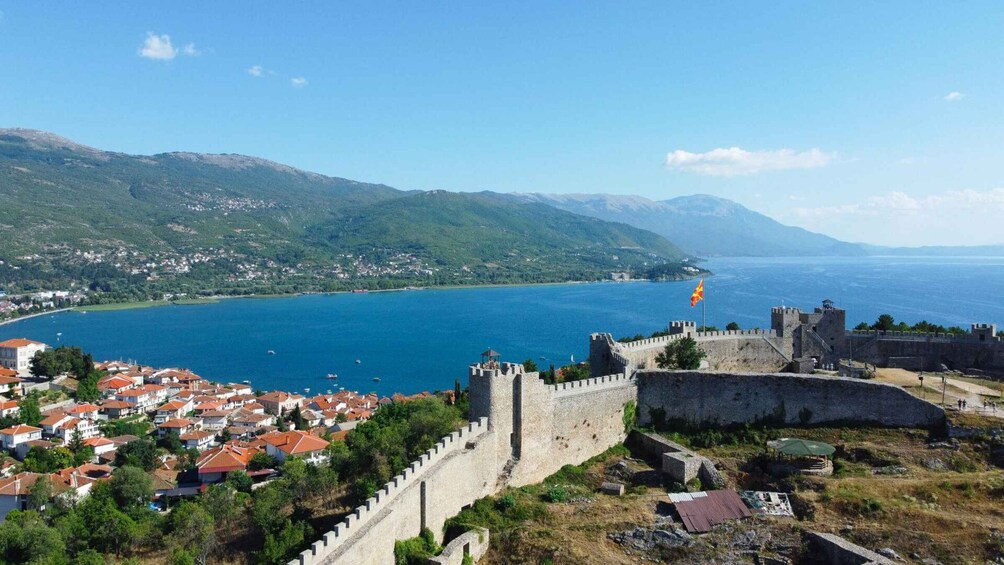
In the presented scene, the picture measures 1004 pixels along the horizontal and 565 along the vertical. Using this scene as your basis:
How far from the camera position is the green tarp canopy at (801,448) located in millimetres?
21844

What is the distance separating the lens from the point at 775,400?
25.7 m

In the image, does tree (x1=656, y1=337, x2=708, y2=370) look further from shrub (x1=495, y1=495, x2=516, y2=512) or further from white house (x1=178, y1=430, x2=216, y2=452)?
white house (x1=178, y1=430, x2=216, y2=452)

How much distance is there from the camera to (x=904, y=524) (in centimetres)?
1855

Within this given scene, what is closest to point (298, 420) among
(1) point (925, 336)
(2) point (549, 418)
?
(2) point (549, 418)

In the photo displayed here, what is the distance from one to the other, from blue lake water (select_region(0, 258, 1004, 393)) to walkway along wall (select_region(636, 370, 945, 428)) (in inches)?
2155

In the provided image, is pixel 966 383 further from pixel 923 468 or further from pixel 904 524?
pixel 904 524

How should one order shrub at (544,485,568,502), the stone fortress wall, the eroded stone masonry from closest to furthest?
1. the eroded stone masonry
2. shrub at (544,485,568,502)
3. the stone fortress wall

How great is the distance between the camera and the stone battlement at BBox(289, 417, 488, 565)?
A: 15609mm

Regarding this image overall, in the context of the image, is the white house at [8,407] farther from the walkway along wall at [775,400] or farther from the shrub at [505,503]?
the walkway along wall at [775,400]

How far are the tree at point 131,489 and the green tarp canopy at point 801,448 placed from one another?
30472 millimetres

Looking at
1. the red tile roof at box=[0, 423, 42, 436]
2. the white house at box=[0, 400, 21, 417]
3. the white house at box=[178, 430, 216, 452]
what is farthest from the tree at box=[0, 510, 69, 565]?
the white house at box=[0, 400, 21, 417]

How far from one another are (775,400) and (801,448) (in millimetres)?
3718

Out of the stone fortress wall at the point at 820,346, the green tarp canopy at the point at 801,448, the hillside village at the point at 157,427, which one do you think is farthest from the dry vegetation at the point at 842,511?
the hillside village at the point at 157,427

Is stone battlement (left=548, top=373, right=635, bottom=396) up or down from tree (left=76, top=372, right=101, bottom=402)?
up
